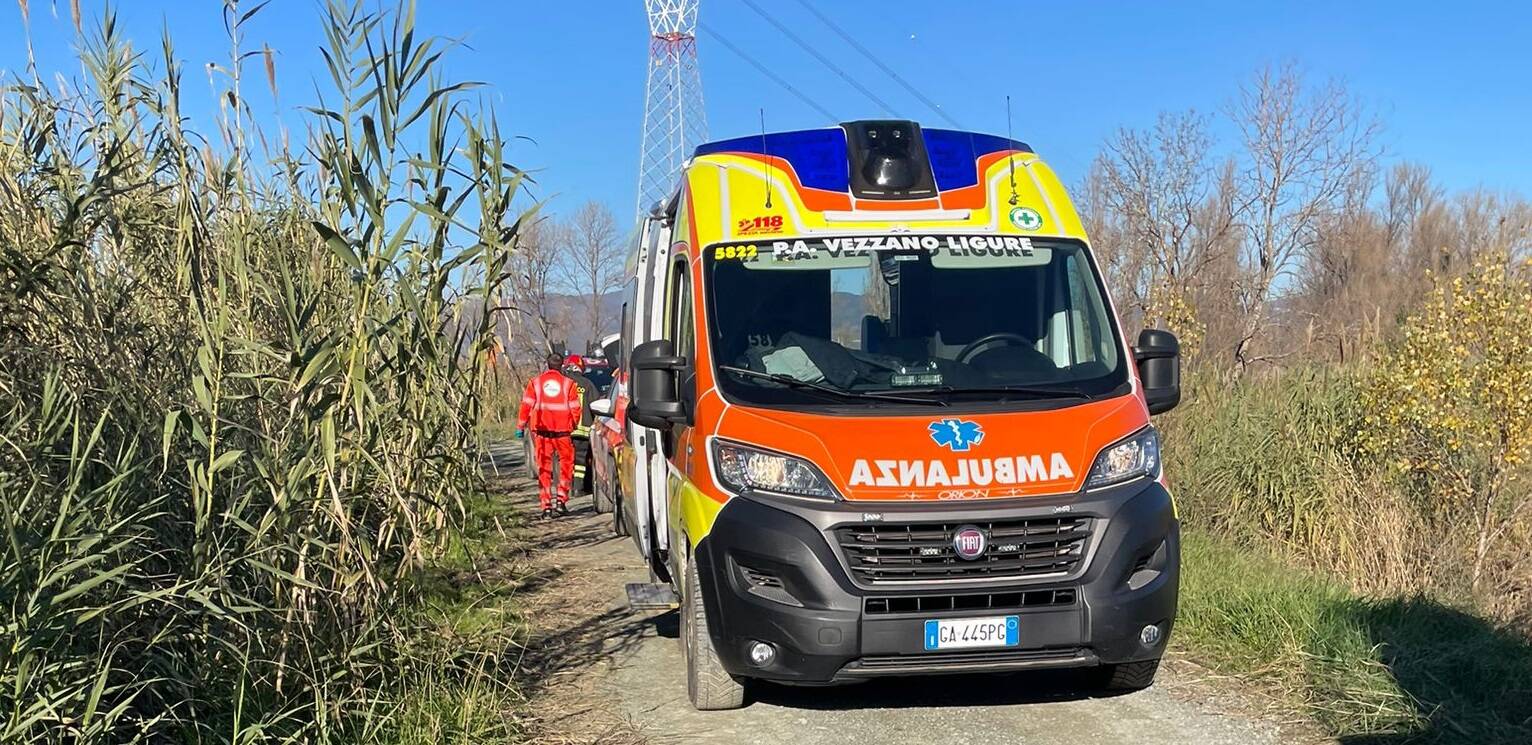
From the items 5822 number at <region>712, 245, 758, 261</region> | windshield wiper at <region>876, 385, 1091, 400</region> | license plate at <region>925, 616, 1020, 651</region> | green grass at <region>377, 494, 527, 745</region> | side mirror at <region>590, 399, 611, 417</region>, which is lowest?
green grass at <region>377, 494, 527, 745</region>

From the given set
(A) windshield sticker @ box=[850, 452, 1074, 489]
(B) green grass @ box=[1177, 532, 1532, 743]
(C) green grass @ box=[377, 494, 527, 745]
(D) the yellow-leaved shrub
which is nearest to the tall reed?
(C) green grass @ box=[377, 494, 527, 745]

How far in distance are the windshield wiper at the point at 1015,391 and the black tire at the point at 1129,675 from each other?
122 cm

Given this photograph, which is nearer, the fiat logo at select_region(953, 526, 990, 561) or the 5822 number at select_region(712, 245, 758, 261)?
the fiat logo at select_region(953, 526, 990, 561)

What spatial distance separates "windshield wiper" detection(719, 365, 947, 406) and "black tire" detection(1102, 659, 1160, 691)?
5.00 feet

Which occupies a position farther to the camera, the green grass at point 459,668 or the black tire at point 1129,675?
the black tire at point 1129,675

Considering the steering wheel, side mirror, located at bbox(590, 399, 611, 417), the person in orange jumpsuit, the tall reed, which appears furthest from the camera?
the person in orange jumpsuit

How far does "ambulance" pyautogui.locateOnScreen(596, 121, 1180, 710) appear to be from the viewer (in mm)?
5008

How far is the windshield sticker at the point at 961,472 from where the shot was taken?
16.5ft

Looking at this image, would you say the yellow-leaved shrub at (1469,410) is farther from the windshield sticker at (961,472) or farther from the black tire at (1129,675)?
the windshield sticker at (961,472)

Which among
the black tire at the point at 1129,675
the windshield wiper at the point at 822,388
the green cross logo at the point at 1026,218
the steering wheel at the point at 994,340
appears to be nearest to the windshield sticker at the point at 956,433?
the windshield wiper at the point at 822,388

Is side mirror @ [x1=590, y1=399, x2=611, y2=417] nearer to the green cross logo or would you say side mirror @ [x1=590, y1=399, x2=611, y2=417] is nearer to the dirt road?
the dirt road

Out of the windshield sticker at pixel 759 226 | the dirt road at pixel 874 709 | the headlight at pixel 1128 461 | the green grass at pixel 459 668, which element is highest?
the windshield sticker at pixel 759 226

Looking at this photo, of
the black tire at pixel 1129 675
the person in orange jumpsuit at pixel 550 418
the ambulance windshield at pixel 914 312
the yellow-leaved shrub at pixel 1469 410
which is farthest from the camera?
the person in orange jumpsuit at pixel 550 418

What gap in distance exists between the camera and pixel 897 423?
5.21 metres
